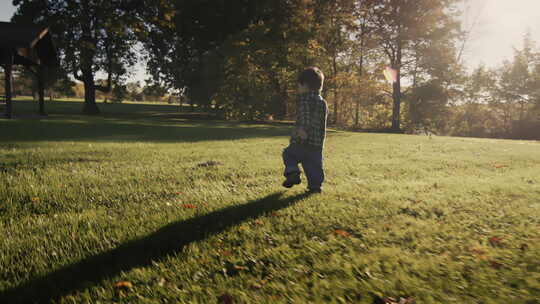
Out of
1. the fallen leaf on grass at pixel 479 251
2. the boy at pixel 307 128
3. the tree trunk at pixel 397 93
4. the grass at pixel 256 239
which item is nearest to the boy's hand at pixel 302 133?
the boy at pixel 307 128

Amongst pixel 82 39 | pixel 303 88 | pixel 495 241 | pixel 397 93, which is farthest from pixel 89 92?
pixel 495 241

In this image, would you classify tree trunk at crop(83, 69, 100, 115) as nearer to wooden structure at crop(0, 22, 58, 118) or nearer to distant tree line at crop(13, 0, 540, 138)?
distant tree line at crop(13, 0, 540, 138)

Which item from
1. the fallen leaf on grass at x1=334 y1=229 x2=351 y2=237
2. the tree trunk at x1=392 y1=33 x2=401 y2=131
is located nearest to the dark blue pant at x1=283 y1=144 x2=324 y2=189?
the fallen leaf on grass at x1=334 y1=229 x2=351 y2=237

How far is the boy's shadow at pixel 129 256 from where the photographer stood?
1.99 m

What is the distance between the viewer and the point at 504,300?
203 centimetres

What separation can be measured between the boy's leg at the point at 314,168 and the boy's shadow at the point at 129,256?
99 centimetres

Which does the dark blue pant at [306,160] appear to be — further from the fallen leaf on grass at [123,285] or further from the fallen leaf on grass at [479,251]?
the fallen leaf on grass at [123,285]

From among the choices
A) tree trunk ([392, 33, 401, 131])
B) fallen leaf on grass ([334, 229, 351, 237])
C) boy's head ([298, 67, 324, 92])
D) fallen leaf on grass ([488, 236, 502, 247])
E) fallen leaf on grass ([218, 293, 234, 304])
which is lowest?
fallen leaf on grass ([218, 293, 234, 304])

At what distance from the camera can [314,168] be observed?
4.53 m

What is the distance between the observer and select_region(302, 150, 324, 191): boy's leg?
447 cm

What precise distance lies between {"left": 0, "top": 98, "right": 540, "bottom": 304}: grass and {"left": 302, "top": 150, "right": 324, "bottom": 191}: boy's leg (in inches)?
10.2

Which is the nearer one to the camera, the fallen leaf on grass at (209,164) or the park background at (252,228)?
the park background at (252,228)

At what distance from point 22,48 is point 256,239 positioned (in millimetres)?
19382

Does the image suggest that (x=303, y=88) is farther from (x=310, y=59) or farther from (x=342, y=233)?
(x=310, y=59)
